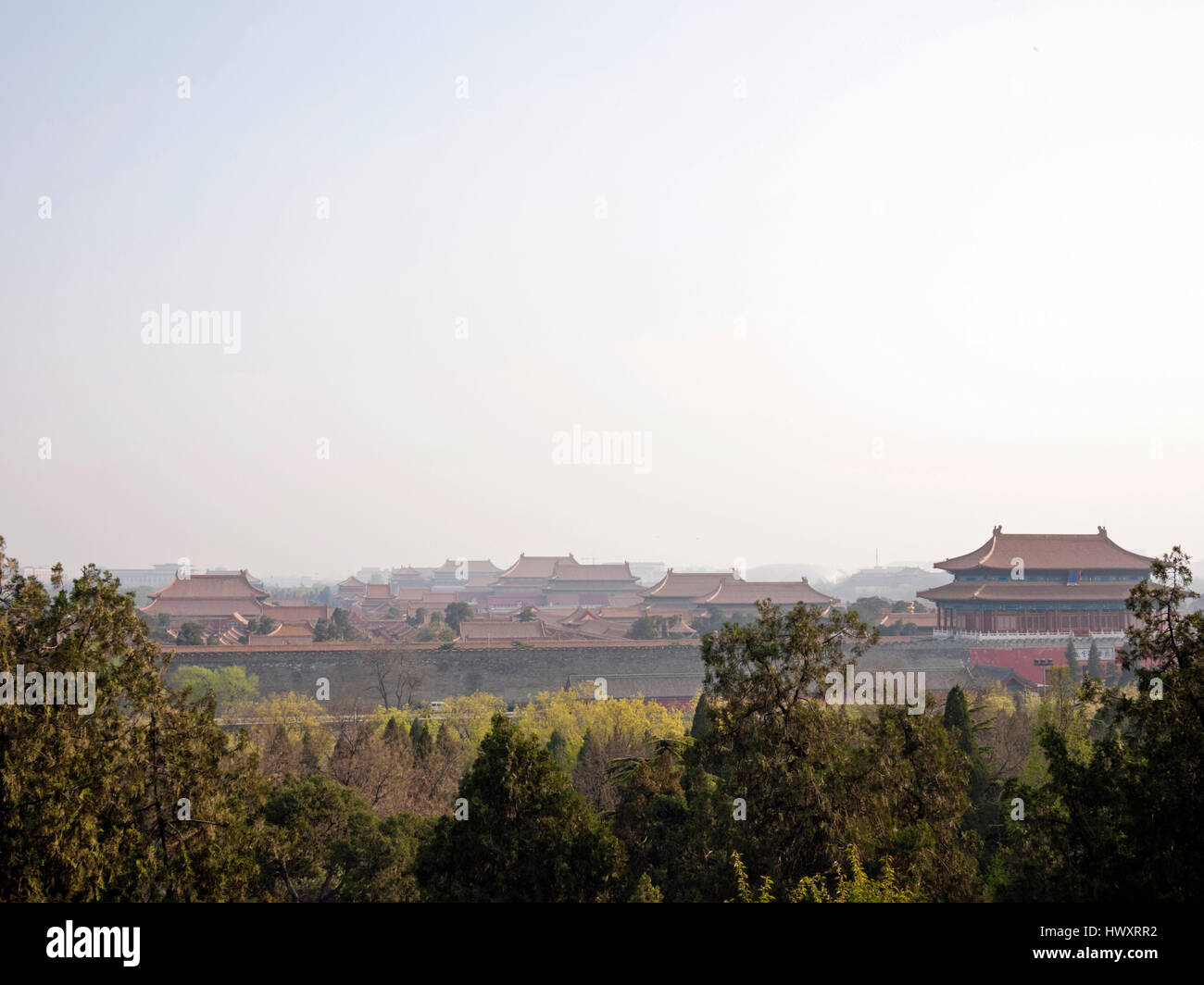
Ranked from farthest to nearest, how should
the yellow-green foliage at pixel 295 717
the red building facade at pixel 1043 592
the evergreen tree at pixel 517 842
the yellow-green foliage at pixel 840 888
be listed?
the red building facade at pixel 1043 592, the yellow-green foliage at pixel 295 717, the evergreen tree at pixel 517 842, the yellow-green foliage at pixel 840 888

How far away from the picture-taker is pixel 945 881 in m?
9.31

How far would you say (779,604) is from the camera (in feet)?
83.6

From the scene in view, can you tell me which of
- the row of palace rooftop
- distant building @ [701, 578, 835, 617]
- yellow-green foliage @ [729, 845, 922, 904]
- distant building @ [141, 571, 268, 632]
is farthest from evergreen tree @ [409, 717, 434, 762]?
distant building @ [701, 578, 835, 617]

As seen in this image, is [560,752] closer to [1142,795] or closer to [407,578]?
[1142,795]

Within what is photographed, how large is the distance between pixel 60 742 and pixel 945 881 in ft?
23.9

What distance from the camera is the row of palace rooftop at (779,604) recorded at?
4162 centimetres

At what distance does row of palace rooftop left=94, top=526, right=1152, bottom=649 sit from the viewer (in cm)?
4162

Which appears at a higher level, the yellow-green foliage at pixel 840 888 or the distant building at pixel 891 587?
the yellow-green foliage at pixel 840 888

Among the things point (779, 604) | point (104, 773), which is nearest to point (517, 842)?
point (104, 773)

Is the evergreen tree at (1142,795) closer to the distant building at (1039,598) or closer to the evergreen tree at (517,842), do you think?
the evergreen tree at (517,842)

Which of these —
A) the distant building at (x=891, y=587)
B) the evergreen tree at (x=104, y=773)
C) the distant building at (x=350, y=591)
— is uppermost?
the evergreen tree at (x=104, y=773)

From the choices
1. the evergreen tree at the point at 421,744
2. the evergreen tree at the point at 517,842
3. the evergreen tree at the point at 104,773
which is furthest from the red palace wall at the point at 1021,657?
the evergreen tree at the point at 104,773

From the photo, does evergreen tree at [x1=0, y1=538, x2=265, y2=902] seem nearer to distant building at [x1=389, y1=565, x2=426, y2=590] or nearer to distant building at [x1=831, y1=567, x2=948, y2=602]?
distant building at [x1=389, y1=565, x2=426, y2=590]
